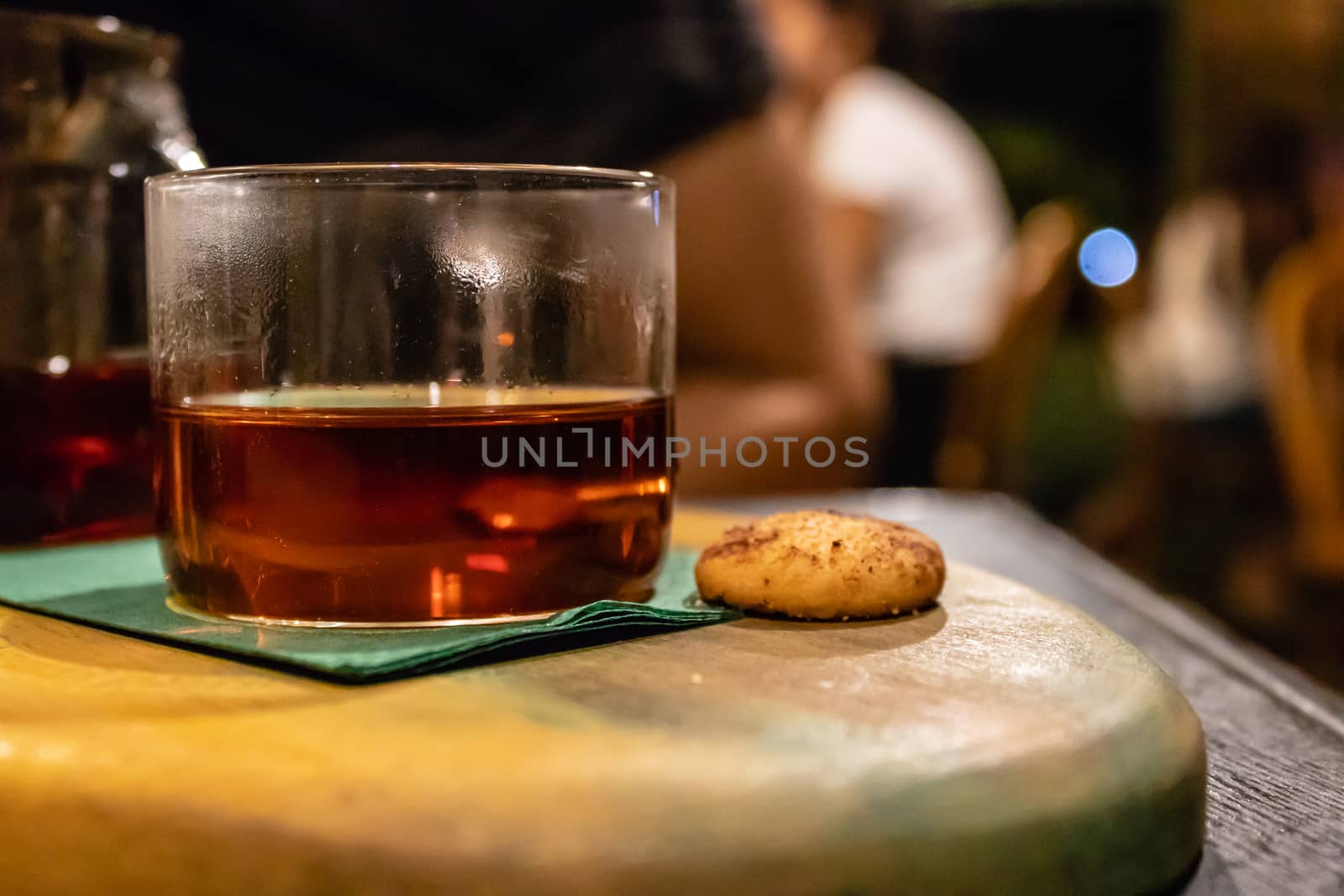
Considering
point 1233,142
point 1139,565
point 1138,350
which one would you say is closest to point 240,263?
point 1138,350

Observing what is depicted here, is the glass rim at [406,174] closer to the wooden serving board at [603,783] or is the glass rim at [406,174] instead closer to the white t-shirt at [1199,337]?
the wooden serving board at [603,783]

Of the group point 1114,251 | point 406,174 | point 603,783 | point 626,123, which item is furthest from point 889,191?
point 1114,251

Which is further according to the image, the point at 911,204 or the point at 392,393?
the point at 911,204

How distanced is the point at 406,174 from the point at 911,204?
267cm

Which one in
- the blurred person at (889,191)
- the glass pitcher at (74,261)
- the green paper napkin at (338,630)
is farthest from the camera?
the blurred person at (889,191)

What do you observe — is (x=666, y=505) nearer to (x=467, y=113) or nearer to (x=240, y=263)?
(x=240, y=263)

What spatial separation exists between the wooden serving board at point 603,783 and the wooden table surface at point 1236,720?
0.11 ft

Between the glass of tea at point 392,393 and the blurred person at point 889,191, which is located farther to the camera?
the blurred person at point 889,191

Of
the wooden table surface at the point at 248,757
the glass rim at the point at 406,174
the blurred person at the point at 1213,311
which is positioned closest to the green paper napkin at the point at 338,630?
the wooden table surface at the point at 248,757

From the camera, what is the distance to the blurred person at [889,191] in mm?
2957

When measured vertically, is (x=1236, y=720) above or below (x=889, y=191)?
below

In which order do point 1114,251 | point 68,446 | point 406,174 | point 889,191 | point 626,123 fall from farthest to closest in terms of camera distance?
point 1114,251, point 889,191, point 626,123, point 68,446, point 406,174

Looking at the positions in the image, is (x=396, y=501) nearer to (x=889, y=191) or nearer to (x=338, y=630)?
(x=338, y=630)

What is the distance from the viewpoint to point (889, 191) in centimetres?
304
